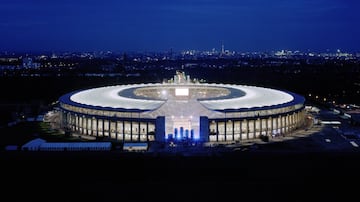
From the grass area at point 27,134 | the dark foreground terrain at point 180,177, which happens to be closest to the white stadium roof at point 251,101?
the dark foreground terrain at point 180,177

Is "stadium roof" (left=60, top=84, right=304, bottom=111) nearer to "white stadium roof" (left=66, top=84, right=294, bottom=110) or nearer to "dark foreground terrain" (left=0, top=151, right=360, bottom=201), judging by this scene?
"white stadium roof" (left=66, top=84, right=294, bottom=110)

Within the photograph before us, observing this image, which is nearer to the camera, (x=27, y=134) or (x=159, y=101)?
(x=27, y=134)

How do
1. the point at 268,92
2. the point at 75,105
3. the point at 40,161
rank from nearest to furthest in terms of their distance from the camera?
the point at 40,161 < the point at 75,105 < the point at 268,92

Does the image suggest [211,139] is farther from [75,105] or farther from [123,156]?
[75,105]

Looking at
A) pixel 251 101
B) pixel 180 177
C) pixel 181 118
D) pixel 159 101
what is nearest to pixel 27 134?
pixel 159 101

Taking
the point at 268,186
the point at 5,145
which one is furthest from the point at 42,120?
the point at 268,186

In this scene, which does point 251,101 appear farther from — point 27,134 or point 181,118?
point 27,134

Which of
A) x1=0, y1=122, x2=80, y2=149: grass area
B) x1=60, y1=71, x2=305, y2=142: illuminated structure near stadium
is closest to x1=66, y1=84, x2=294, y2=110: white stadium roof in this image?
x1=60, y1=71, x2=305, y2=142: illuminated structure near stadium
